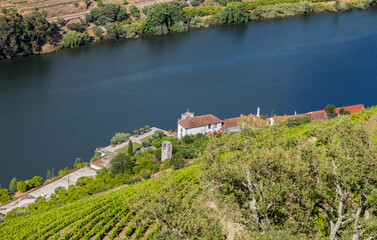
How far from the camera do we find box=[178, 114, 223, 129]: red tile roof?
56.1m

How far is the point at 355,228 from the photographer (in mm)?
21781

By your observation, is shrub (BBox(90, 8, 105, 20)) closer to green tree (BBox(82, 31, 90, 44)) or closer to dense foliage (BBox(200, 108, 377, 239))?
green tree (BBox(82, 31, 90, 44))

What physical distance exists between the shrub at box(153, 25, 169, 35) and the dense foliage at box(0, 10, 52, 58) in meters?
22.6

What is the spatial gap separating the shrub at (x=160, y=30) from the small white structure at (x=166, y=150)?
58.5 m

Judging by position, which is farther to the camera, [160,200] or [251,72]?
[251,72]

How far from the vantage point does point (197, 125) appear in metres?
56.3

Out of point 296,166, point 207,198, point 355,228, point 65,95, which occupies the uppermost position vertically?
point 296,166

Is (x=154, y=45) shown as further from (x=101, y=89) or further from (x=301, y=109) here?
(x=301, y=109)

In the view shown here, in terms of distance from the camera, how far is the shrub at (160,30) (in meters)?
102

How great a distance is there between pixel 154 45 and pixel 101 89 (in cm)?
2642

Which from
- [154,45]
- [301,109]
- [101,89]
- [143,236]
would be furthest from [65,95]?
[143,236]

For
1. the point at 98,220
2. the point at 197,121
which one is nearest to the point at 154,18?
the point at 197,121

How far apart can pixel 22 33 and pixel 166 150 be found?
187 ft

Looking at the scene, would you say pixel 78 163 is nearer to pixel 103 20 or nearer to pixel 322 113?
pixel 322 113
